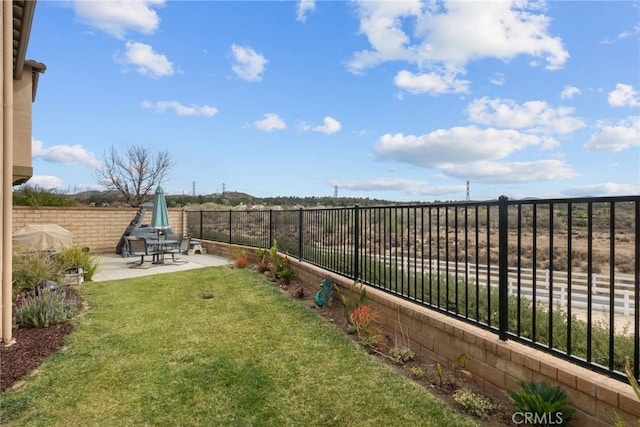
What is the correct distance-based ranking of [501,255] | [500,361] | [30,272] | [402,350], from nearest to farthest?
[500,361] < [501,255] < [402,350] < [30,272]

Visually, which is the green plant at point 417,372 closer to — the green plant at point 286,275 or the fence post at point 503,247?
the fence post at point 503,247

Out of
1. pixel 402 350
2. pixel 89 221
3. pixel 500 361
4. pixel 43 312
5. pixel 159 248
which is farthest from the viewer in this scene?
pixel 89 221

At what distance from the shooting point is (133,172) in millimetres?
23422

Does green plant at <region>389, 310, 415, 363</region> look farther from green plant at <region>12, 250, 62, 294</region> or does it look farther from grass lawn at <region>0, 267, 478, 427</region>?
green plant at <region>12, 250, 62, 294</region>

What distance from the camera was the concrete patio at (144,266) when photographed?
8383 millimetres

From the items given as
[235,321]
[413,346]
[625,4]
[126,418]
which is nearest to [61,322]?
[235,321]

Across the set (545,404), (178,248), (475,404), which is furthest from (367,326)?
(178,248)

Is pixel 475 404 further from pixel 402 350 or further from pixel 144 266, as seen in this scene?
pixel 144 266

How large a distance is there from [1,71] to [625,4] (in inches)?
343

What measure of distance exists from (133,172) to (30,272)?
19988mm

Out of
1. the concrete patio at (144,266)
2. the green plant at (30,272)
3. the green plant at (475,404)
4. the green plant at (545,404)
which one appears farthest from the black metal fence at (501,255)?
the green plant at (30,272)

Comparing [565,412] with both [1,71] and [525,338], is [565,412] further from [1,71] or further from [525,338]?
[1,71]

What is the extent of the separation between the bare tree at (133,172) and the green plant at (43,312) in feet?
66.5

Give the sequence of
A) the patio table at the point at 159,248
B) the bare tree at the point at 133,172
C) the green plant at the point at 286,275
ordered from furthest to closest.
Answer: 1. the bare tree at the point at 133,172
2. the patio table at the point at 159,248
3. the green plant at the point at 286,275
